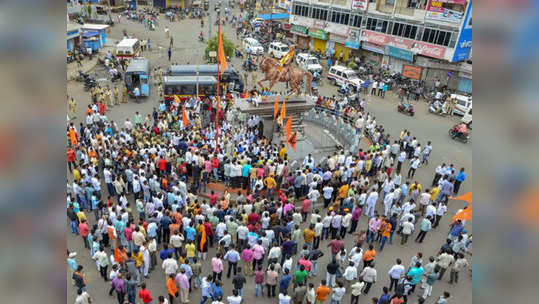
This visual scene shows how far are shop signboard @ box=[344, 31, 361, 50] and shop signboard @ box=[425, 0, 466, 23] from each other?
6.88 meters

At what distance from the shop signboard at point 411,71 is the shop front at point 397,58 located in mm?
405

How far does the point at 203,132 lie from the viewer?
17844mm

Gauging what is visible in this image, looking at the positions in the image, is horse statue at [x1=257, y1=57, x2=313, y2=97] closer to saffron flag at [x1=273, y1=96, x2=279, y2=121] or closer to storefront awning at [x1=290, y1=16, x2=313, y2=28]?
saffron flag at [x1=273, y1=96, x2=279, y2=121]

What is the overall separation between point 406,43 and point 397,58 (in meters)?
1.59

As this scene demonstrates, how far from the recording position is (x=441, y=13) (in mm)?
26688

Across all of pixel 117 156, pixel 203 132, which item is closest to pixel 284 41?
pixel 203 132

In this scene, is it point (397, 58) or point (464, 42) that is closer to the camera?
point (464, 42)

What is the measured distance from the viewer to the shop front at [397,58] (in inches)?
1166

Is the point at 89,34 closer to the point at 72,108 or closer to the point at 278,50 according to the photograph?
the point at 72,108

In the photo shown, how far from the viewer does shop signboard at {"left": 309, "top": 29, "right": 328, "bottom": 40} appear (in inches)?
1441

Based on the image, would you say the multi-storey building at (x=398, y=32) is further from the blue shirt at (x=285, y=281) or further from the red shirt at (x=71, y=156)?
the red shirt at (x=71, y=156)

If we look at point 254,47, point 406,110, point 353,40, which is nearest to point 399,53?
point 353,40

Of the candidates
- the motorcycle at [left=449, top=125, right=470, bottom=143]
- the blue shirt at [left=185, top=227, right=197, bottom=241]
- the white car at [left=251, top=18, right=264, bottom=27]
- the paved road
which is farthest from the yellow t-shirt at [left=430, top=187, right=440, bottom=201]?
the white car at [left=251, top=18, right=264, bottom=27]
